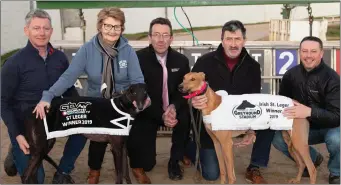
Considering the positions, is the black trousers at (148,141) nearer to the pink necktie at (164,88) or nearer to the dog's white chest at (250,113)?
the pink necktie at (164,88)

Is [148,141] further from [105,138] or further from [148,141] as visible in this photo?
[105,138]

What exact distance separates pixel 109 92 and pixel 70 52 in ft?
7.50

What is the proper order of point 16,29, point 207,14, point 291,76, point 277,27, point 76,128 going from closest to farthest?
point 76,128 → point 291,76 → point 277,27 → point 16,29 → point 207,14

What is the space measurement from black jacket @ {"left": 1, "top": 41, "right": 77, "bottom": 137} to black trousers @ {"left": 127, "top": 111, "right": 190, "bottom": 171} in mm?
969

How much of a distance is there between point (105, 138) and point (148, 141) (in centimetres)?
73

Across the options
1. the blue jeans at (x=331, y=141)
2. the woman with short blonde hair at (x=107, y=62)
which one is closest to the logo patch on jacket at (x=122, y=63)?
the woman with short blonde hair at (x=107, y=62)

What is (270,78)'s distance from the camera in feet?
19.6

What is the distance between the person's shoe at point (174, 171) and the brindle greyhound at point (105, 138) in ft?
2.34

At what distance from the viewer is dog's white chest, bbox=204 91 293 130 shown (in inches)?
151

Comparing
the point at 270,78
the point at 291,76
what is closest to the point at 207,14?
the point at 270,78

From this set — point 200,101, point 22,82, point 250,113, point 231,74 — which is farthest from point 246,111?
point 22,82

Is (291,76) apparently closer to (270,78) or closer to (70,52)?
(270,78)

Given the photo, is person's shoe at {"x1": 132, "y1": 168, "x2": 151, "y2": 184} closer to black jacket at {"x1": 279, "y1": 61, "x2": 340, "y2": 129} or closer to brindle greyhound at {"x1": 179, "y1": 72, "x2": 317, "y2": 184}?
brindle greyhound at {"x1": 179, "y1": 72, "x2": 317, "y2": 184}

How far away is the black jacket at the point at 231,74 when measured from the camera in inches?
167
